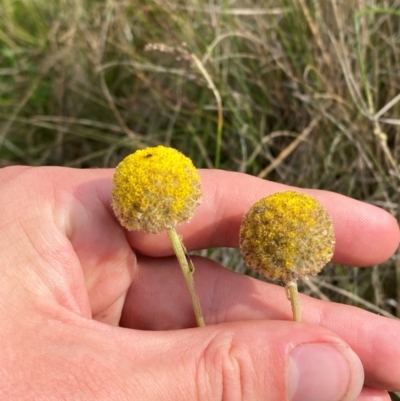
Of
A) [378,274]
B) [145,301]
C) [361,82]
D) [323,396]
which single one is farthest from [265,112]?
[323,396]

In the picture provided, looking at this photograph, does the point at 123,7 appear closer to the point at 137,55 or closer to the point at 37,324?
the point at 137,55

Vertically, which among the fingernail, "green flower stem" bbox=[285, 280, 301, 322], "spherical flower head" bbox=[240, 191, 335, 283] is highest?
"spherical flower head" bbox=[240, 191, 335, 283]

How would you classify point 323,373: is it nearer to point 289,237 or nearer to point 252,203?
point 289,237

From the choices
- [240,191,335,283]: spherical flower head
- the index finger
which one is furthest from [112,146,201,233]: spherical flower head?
the index finger

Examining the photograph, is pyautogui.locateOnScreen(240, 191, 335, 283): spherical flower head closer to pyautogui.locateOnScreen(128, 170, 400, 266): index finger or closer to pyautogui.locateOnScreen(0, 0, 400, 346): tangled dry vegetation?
pyautogui.locateOnScreen(128, 170, 400, 266): index finger

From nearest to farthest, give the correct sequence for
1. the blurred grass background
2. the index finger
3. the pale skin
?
the pale skin < the index finger < the blurred grass background

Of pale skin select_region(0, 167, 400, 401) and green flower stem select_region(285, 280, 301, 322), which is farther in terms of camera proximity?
green flower stem select_region(285, 280, 301, 322)

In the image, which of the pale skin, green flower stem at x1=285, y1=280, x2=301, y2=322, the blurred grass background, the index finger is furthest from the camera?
the blurred grass background
